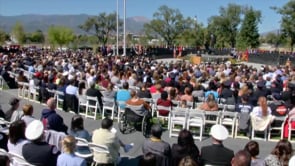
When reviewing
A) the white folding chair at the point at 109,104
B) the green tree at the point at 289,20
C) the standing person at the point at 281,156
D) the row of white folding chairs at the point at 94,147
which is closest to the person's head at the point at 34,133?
the row of white folding chairs at the point at 94,147

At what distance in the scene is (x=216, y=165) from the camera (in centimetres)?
671

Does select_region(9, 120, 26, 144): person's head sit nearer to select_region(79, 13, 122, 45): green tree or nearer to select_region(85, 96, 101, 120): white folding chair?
select_region(85, 96, 101, 120): white folding chair

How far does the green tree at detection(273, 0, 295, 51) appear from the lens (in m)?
59.7

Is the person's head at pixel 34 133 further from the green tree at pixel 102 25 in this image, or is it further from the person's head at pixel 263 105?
the green tree at pixel 102 25

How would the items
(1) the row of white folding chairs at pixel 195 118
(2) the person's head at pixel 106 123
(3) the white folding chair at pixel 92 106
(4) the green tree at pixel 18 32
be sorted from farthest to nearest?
1. (4) the green tree at pixel 18 32
2. (3) the white folding chair at pixel 92 106
3. (1) the row of white folding chairs at pixel 195 118
4. (2) the person's head at pixel 106 123

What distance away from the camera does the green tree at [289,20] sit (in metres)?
59.7

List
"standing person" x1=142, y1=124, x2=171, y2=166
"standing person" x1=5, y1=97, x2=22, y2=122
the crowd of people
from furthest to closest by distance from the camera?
"standing person" x1=5, y1=97, x2=22, y2=122 < "standing person" x1=142, y1=124, x2=171, y2=166 < the crowd of people

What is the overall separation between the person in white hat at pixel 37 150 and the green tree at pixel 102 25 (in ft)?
264

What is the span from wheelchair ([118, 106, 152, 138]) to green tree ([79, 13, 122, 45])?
7532cm

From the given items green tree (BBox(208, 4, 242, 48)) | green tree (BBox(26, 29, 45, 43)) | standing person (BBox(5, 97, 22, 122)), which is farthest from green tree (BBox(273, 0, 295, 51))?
green tree (BBox(26, 29, 45, 43))

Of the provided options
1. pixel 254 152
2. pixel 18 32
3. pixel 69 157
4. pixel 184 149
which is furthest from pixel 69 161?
pixel 18 32

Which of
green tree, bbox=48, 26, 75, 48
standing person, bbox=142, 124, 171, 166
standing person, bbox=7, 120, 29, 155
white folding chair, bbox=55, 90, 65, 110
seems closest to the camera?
standing person, bbox=7, 120, 29, 155

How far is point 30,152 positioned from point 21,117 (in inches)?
109

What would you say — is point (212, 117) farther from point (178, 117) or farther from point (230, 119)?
point (178, 117)
